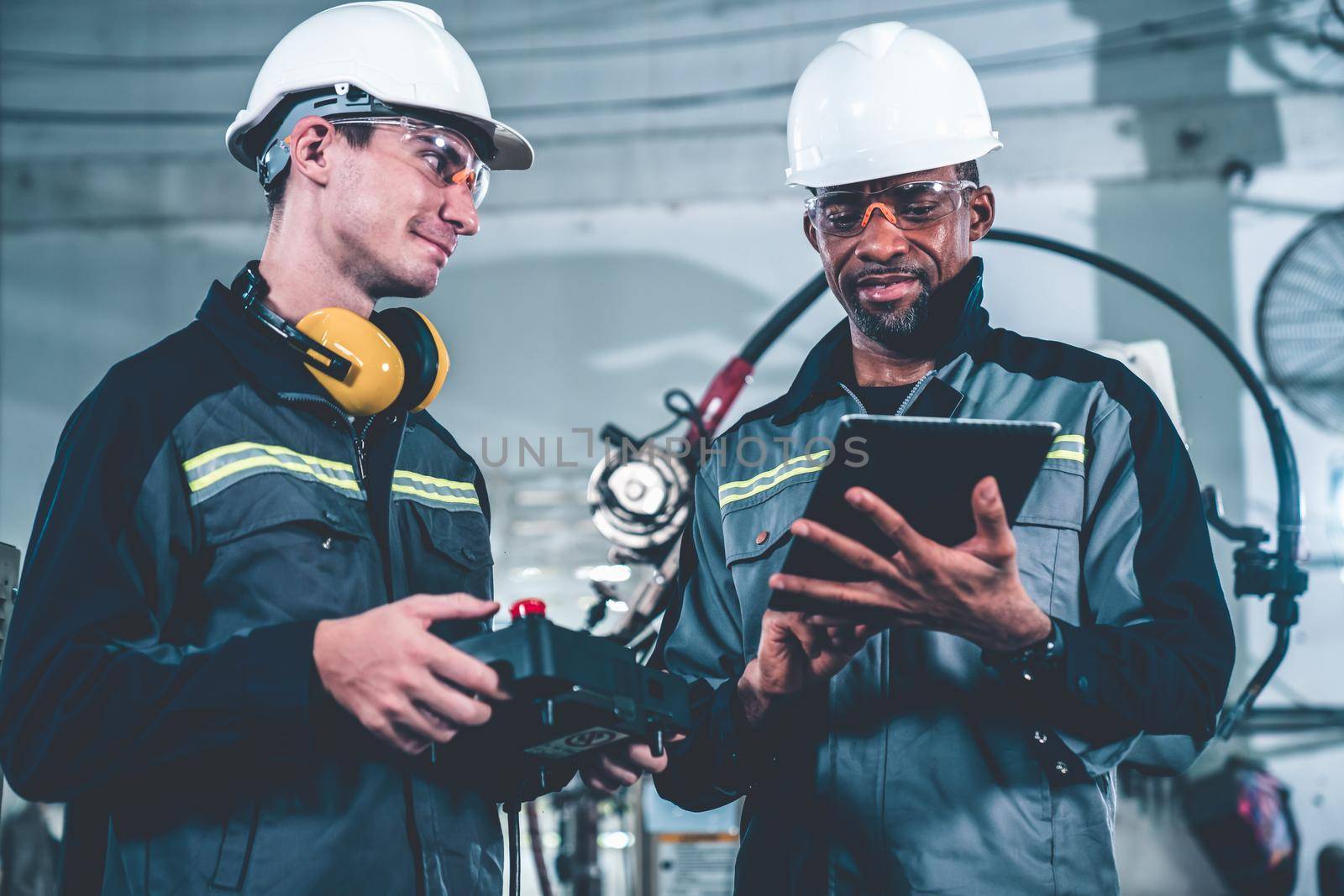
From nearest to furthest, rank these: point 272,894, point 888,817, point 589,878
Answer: point 272,894 < point 888,817 < point 589,878

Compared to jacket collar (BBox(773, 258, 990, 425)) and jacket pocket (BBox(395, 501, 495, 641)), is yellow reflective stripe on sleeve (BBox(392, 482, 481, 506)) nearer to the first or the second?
jacket pocket (BBox(395, 501, 495, 641))

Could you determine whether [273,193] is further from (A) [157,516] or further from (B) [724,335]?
(B) [724,335]

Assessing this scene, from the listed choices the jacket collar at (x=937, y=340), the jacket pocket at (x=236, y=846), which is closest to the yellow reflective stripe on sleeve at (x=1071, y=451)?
the jacket collar at (x=937, y=340)

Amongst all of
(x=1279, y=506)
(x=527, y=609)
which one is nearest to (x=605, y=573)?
(x=1279, y=506)

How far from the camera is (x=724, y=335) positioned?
169 inches

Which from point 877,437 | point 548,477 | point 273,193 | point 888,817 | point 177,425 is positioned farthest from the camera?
point 548,477

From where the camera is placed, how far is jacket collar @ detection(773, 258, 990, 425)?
171 cm

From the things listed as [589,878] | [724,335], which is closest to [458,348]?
[724,335]

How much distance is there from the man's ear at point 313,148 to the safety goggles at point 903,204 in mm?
741

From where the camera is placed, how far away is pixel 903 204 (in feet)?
5.94

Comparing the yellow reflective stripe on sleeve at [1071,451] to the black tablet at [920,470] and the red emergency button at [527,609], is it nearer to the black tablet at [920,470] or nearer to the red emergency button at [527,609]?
the black tablet at [920,470]

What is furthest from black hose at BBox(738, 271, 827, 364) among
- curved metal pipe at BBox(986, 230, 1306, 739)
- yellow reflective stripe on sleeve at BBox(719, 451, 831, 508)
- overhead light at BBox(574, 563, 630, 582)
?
yellow reflective stripe on sleeve at BBox(719, 451, 831, 508)

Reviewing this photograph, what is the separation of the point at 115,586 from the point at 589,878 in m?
2.22

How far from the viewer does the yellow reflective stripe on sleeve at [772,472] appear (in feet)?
5.61
